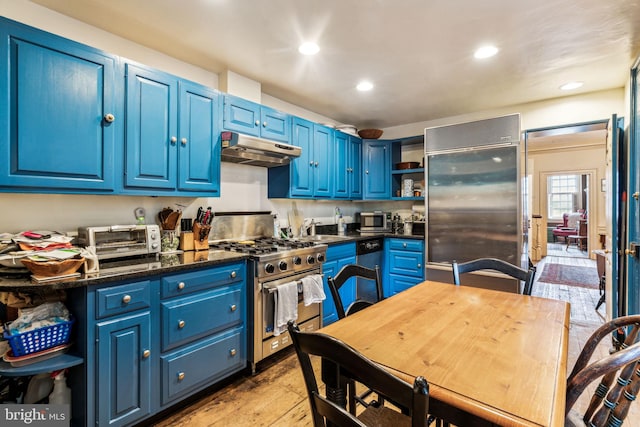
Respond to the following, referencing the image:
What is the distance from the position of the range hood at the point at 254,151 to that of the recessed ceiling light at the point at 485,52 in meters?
1.64

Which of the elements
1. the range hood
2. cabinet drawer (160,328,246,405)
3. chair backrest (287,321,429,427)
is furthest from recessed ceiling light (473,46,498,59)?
cabinet drawer (160,328,246,405)

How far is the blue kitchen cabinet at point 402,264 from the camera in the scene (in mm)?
3680

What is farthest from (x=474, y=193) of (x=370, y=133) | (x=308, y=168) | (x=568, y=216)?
(x=568, y=216)

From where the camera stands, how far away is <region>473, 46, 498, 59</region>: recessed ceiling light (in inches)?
91.0

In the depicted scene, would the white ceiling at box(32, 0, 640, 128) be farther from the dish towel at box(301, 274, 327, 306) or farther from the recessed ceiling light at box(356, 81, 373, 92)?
the dish towel at box(301, 274, 327, 306)

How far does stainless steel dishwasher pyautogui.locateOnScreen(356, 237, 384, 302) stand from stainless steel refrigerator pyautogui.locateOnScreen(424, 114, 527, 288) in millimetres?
609

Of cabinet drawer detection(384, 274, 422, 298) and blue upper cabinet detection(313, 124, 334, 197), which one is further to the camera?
cabinet drawer detection(384, 274, 422, 298)

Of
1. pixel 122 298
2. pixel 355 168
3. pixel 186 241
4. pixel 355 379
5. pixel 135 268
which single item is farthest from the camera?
pixel 355 168

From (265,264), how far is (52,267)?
122 cm

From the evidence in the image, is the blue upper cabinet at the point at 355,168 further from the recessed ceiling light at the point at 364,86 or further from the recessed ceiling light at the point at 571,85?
the recessed ceiling light at the point at 571,85

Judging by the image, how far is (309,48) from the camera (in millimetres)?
2332

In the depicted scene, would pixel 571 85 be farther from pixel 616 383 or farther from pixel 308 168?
pixel 616 383

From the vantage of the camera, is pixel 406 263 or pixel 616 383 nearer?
pixel 616 383

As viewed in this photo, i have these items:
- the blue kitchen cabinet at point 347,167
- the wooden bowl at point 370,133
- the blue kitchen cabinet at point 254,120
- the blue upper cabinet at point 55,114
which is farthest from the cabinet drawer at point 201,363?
the wooden bowl at point 370,133
